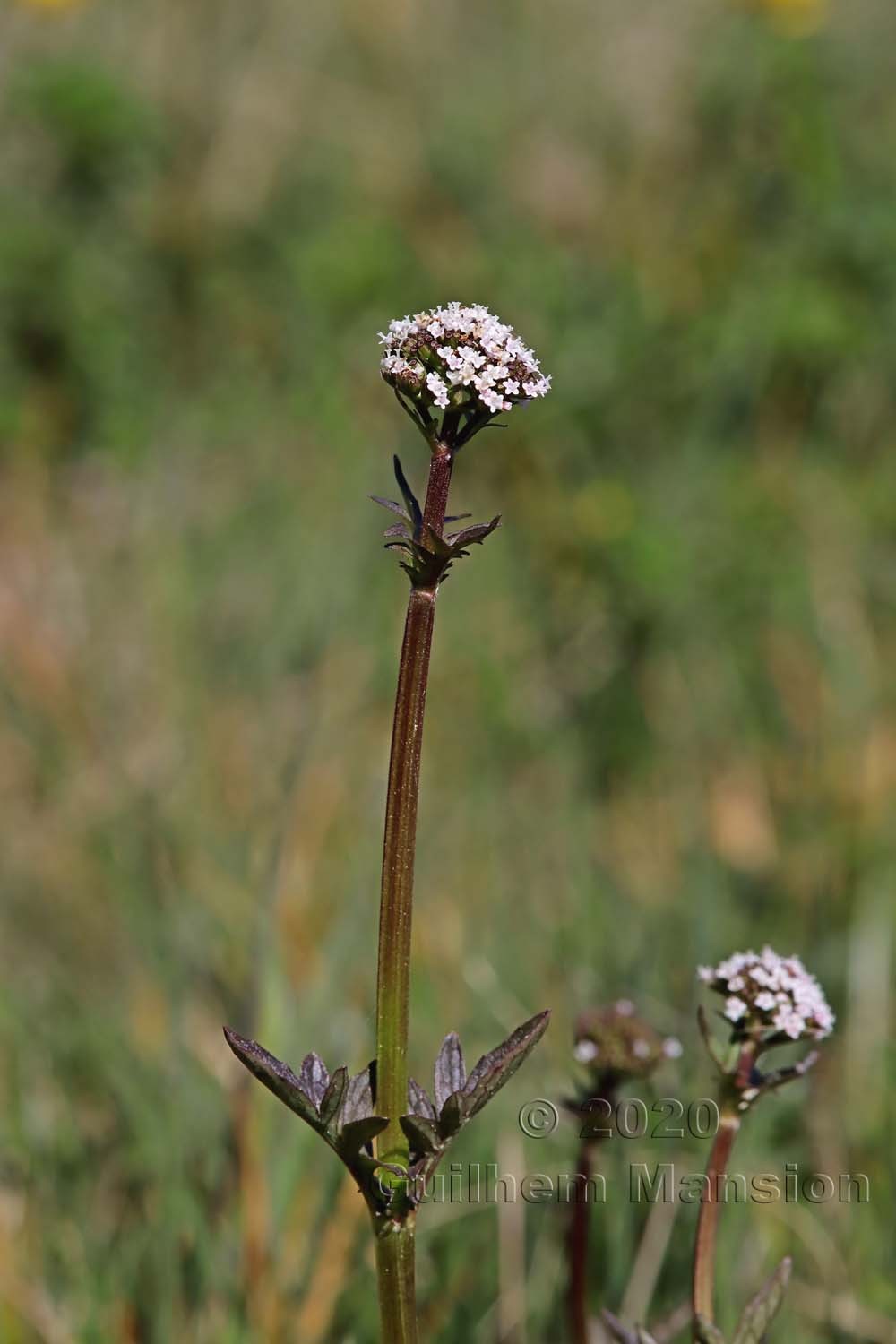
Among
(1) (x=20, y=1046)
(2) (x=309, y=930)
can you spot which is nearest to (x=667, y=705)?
(2) (x=309, y=930)

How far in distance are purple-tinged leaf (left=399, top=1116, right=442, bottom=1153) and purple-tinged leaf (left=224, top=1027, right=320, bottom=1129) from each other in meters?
0.08

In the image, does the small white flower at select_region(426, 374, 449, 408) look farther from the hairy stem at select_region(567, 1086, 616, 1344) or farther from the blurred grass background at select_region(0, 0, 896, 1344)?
the blurred grass background at select_region(0, 0, 896, 1344)

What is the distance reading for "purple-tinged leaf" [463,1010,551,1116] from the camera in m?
1.28

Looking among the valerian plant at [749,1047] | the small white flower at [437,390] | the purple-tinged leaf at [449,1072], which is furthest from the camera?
the valerian plant at [749,1047]

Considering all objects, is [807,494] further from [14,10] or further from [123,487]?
[14,10]

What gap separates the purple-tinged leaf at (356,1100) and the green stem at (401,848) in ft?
0.05

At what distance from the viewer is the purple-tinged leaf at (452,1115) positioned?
1.27m

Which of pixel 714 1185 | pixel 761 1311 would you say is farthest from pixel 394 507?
pixel 761 1311

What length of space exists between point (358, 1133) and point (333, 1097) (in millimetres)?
39

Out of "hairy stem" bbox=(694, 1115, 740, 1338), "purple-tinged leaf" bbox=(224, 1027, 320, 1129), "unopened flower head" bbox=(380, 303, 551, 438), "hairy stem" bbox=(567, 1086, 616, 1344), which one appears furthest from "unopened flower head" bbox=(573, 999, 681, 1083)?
"unopened flower head" bbox=(380, 303, 551, 438)

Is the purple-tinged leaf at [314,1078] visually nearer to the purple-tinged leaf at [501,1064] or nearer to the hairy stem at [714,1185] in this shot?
the purple-tinged leaf at [501,1064]

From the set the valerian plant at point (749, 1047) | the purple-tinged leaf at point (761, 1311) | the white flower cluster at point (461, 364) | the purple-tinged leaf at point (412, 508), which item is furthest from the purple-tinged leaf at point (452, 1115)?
the white flower cluster at point (461, 364)

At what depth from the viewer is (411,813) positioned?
129 centimetres

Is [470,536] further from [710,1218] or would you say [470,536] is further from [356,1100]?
[710,1218]
